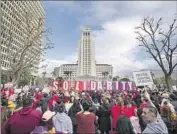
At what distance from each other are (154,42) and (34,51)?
1513cm

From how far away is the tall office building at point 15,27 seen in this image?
3665cm

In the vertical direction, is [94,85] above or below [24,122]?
above

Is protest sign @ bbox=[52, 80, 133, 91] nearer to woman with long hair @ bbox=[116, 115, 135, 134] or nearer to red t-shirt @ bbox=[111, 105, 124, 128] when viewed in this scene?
red t-shirt @ bbox=[111, 105, 124, 128]

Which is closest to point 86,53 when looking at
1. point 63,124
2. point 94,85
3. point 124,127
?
point 94,85

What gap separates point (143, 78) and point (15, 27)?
105 feet

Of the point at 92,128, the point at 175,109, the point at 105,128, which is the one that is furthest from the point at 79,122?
Result: the point at 175,109

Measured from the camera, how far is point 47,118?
17.6 feet

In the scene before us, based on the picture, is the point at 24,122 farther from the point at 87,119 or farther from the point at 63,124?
the point at 87,119

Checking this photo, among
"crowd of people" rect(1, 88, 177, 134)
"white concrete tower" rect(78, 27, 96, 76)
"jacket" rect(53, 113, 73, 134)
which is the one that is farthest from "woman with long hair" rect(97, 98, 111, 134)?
Result: "white concrete tower" rect(78, 27, 96, 76)

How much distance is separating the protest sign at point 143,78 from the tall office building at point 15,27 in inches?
895

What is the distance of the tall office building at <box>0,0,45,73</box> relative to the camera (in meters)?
36.6

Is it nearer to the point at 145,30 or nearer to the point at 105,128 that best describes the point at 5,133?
the point at 105,128

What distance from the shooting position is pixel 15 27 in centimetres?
4222

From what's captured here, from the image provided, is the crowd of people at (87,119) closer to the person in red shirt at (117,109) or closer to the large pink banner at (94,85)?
the person in red shirt at (117,109)
